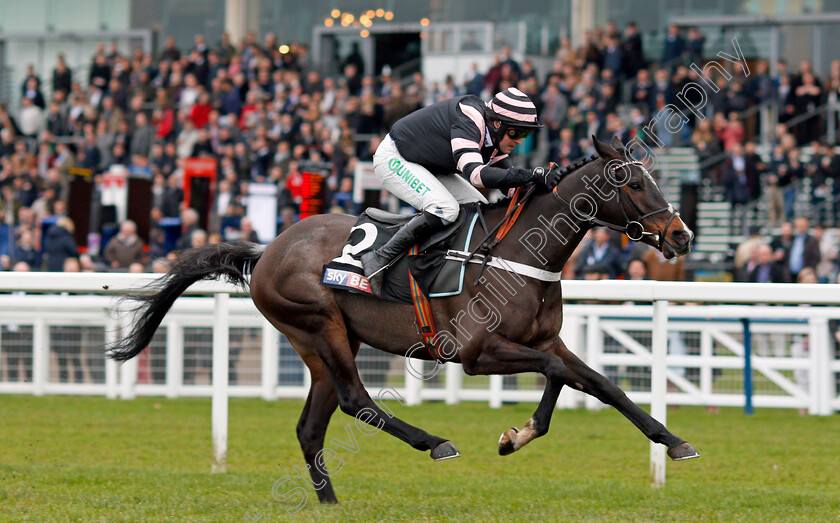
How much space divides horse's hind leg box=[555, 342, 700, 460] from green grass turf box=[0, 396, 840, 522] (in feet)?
1.26

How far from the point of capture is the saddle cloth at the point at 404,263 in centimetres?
534

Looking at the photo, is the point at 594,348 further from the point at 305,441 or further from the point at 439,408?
the point at 305,441

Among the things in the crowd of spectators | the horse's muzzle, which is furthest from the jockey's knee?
the crowd of spectators

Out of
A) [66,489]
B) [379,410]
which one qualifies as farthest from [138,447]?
[379,410]

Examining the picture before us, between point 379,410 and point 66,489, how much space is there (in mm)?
1744

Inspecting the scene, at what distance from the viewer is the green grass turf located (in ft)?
17.2

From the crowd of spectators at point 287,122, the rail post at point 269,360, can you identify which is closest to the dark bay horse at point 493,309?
the rail post at point 269,360

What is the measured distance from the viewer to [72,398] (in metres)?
10.5

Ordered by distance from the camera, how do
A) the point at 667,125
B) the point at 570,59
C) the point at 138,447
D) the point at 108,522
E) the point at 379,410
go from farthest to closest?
the point at 570,59
the point at 667,125
the point at 138,447
the point at 379,410
the point at 108,522

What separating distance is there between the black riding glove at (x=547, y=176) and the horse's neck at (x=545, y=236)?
6cm

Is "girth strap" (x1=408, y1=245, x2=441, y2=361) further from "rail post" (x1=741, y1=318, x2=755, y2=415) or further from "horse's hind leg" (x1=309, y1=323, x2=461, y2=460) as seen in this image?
"rail post" (x1=741, y1=318, x2=755, y2=415)

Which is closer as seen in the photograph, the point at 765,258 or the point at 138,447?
the point at 138,447

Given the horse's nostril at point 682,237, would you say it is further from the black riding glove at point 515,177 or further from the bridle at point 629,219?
the black riding glove at point 515,177

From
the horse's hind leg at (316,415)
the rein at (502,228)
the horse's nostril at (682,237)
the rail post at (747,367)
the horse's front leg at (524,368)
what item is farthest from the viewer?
the rail post at (747,367)
